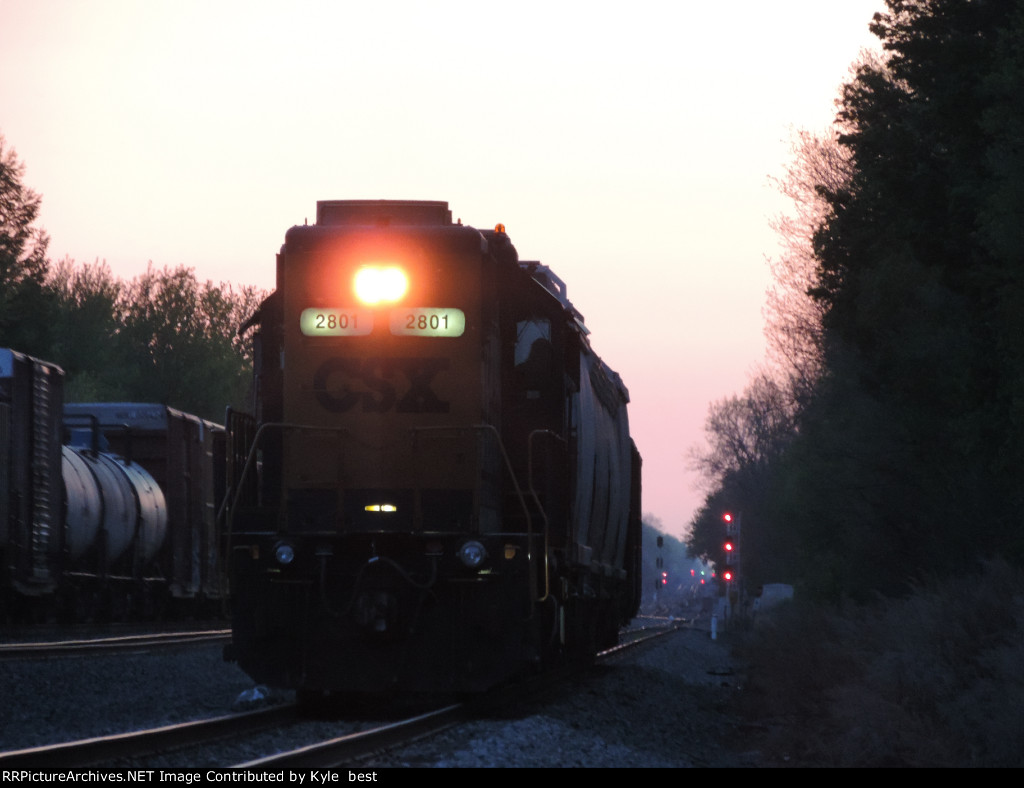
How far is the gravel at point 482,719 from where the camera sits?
9.77 m

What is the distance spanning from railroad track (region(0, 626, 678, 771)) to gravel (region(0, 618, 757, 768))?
238 mm

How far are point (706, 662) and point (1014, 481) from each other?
8.04 metres

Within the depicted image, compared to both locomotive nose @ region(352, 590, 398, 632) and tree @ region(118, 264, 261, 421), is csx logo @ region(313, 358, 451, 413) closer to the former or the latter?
locomotive nose @ region(352, 590, 398, 632)

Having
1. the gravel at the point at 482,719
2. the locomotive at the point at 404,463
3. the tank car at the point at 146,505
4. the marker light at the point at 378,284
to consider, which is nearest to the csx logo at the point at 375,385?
the locomotive at the point at 404,463

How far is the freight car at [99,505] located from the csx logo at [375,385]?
1.55m

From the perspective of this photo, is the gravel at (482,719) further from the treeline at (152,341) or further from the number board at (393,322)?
the treeline at (152,341)

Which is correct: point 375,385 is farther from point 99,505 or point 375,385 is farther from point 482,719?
point 99,505

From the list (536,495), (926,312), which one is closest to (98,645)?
(536,495)

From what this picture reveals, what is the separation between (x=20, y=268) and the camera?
49.8 metres

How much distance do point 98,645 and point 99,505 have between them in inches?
201

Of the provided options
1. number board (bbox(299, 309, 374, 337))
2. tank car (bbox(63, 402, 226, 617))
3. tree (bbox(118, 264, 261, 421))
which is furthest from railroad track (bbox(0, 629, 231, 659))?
tree (bbox(118, 264, 261, 421))

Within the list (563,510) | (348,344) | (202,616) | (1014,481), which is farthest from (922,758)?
(202,616)

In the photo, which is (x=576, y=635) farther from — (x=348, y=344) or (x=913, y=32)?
(x=913, y=32)

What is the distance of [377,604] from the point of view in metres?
11.6
